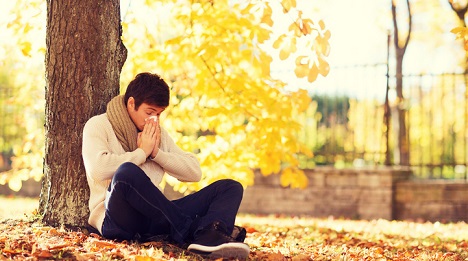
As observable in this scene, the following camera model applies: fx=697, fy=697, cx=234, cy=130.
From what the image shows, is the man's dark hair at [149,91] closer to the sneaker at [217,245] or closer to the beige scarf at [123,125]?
the beige scarf at [123,125]

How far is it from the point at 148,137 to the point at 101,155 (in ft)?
1.13

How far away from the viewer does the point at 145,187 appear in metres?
4.26

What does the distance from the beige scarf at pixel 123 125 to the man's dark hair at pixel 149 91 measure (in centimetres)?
10

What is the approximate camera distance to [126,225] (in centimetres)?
446

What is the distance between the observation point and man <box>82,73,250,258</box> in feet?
13.9

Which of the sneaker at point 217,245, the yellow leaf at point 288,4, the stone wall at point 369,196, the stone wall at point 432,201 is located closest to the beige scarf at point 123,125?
the sneaker at point 217,245

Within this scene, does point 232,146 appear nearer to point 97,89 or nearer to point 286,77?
point 97,89

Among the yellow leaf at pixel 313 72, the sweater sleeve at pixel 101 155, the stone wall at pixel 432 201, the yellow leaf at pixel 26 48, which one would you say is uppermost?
the yellow leaf at pixel 26 48

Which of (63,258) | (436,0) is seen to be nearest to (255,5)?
(63,258)

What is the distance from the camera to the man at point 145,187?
425 centimetres

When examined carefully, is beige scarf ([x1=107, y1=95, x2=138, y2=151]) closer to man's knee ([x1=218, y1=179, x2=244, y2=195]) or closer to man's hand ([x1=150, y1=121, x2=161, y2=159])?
man's hand ([x1=150, y1=121, x2=161, y2=159])

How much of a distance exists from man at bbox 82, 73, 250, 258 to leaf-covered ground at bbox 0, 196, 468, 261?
0.13 metres

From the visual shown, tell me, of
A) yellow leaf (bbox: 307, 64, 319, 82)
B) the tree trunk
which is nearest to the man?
the tree trunk

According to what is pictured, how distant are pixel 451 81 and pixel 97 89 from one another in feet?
21.2
